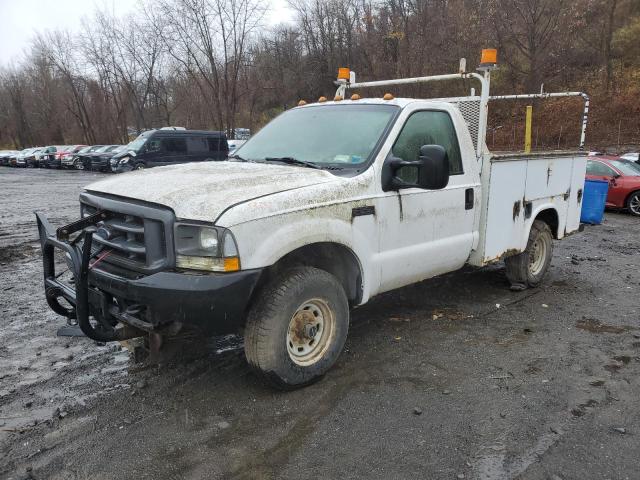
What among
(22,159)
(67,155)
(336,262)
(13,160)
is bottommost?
(13,160)

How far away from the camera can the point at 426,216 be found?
4.35 meters

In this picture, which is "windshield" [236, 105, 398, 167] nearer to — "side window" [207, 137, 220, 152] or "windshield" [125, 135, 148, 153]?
"side window" [207, 137, 220, 152]

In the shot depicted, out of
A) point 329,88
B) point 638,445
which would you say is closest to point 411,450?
point 638,445

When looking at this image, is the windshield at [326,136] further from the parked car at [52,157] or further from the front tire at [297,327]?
the parked car at [52,157]

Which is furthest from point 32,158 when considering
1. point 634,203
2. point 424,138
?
point 424,138

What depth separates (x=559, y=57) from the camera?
29.8 metres

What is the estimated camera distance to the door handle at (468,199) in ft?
15.6

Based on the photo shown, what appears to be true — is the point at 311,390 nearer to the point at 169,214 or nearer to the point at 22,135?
the point at 169,214

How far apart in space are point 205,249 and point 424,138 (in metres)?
2.29

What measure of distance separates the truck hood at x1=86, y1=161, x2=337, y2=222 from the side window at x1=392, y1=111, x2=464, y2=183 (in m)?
0.79

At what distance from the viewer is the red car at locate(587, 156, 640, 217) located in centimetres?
1277

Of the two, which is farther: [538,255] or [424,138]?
[538,255]

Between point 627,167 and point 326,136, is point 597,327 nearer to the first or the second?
point 326,136

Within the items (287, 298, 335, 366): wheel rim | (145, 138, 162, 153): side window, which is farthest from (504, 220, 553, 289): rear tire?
(145, 138, 162, 153): side window
